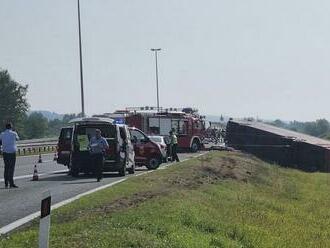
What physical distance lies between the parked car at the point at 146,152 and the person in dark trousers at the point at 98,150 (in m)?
7.97

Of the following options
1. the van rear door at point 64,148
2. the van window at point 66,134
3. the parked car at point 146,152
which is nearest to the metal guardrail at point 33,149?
the parked car at point 146,152

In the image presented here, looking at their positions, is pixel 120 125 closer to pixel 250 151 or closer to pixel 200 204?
pixel 200 204

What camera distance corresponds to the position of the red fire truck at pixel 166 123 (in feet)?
149

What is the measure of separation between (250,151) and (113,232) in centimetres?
3458

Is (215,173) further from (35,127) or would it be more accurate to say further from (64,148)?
(35,127)

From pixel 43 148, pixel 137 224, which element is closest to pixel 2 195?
pixel 137 224

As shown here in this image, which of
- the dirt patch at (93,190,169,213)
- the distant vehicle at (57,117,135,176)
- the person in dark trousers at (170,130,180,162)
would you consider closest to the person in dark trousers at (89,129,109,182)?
the distant vehicle at (57,117,135,176)

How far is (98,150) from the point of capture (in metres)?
21.4

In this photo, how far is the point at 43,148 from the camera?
193 ft

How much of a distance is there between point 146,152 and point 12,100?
102 m

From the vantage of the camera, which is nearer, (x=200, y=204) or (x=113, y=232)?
(x=113, y=232)

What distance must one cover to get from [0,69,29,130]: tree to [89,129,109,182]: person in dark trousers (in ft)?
346

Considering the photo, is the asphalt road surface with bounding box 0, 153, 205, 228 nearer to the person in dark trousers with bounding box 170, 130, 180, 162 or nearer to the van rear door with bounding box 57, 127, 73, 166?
the van rear door with bounding box 57, 127, 73, 166

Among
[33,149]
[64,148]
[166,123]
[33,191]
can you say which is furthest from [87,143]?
[33,149]
